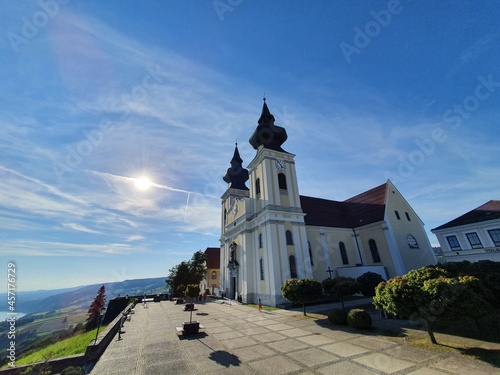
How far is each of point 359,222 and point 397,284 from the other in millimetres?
26172

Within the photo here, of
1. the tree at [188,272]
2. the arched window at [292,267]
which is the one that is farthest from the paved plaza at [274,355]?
the tree at [188,272]

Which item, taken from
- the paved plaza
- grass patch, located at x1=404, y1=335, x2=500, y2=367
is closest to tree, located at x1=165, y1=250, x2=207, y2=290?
the paved plaza

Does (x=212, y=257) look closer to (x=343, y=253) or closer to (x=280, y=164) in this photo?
(x=343, y=253)

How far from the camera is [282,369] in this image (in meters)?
8.30

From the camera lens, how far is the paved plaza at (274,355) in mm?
8070

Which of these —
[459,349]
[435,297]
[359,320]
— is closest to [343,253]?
[359,320]

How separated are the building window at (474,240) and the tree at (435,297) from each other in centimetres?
2817

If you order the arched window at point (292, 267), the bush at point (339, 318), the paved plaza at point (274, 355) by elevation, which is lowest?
the paved plaza at point (274, 355)

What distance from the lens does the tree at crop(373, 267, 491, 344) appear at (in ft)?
28.2

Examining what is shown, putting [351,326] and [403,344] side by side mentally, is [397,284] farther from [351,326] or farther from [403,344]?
[351,326]

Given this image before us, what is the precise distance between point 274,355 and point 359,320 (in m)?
6.40

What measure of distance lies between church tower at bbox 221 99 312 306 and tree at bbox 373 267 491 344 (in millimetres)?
15783

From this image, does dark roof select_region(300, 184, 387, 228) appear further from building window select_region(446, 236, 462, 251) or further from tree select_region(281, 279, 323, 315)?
tree select_region(281, 279, 323, 315)

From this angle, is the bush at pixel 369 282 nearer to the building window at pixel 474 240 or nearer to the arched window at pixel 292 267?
the arched window at pixel 292 267
